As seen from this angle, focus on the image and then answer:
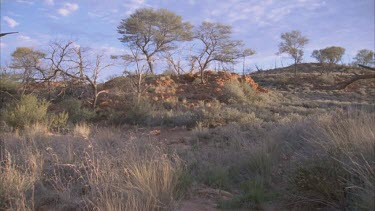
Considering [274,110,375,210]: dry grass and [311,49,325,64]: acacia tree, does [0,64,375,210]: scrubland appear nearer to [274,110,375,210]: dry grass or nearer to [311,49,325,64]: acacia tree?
[274,110,375,210]: dry grass

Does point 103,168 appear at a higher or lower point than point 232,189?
higher

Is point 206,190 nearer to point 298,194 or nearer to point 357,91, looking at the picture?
point 298,194

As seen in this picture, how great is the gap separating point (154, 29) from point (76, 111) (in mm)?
16560

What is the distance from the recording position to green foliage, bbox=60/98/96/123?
733 inches

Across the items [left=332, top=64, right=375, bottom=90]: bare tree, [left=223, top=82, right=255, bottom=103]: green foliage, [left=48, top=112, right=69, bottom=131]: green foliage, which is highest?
[left=332, top=64, right=375, bottom=90]: bare tree

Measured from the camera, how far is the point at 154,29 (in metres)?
33.8

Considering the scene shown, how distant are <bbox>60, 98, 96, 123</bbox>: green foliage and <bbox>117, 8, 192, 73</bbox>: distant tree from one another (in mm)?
13591

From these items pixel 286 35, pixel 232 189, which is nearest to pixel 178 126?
pixel 232 189

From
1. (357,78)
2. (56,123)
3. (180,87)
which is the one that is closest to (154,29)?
(180,87)

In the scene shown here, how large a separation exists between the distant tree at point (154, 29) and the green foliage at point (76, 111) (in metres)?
13.6

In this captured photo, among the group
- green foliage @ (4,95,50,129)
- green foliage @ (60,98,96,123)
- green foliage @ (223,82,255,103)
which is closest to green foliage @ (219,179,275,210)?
green foliage @ (4,95,50,129)

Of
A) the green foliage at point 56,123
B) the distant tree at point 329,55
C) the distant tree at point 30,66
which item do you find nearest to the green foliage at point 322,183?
the green foliage at point 56,123

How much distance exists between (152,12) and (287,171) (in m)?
30.2

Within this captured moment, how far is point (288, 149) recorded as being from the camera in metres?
8.25
